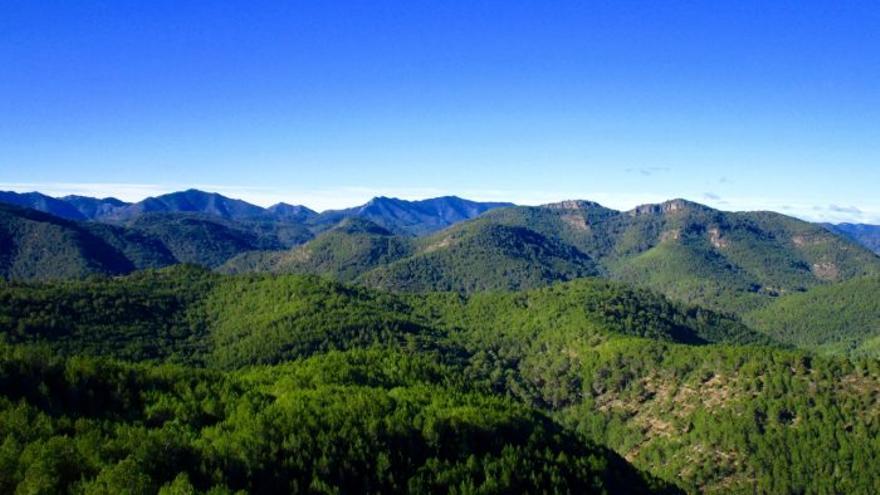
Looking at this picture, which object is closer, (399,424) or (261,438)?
(261,438)

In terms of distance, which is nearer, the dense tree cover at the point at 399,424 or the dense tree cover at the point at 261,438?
the dense tree cover at the point at 261,438

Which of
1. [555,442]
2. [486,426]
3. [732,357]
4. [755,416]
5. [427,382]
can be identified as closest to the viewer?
[486,426]

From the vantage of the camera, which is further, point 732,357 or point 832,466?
point 732,357

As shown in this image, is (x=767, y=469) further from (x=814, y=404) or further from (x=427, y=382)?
(x=427, y=382)

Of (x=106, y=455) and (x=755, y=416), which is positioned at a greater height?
(x=106, y=455)

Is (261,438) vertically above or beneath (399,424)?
above

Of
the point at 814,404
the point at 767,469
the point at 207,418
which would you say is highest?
the point at 207,418

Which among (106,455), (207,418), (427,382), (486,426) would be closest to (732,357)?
(427,382)

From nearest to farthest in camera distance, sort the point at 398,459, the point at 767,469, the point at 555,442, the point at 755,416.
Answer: the point at 398,459 → the point at 555,442 → the point at 767,469 → the point at 755,416
